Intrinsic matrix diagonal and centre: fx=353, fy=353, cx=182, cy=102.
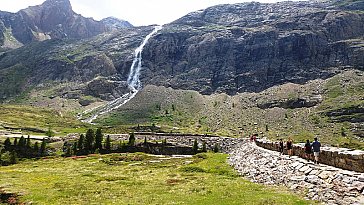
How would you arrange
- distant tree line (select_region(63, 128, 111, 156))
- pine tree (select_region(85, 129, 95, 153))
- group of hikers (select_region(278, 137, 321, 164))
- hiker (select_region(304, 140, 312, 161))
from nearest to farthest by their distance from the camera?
group of hikers (select_region(278, 137, 321, 164))
hiker (select_region(304, 140, 312, 161))
distant tree line (select_region(63, 128, 111, 156))
pine tree (select_region(85, 129, 95, 153))

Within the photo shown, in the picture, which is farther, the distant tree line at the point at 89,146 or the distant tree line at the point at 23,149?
the distant tree line at the point at 89,146

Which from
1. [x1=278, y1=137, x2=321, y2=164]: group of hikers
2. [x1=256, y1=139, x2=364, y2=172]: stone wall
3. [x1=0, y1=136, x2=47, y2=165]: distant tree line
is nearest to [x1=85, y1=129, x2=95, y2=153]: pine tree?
[x1=0, y1=136, x2=47, y2=165]: distant tree line

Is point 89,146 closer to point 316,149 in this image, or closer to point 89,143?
point 89,143

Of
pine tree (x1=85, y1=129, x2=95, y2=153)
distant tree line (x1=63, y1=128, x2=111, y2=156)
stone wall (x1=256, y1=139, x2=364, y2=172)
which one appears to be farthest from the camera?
pine tree (x1=85, y1=129, x2=95, y2=153)

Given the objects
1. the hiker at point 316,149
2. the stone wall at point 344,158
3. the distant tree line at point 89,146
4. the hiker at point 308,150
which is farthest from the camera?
the distant tree line at point 89,146

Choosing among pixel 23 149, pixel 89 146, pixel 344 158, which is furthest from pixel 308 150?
pixel 23 149

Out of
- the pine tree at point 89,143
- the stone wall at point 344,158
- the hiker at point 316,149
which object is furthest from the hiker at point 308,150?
the pine tree at point 89,143

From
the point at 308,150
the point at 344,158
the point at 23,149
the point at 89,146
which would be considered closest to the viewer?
the point at 344,158

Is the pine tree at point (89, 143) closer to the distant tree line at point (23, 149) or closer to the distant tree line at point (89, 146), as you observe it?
the distant tree line at point (89, 146)

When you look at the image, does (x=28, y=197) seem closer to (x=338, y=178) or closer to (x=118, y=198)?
(x=118, y=198)

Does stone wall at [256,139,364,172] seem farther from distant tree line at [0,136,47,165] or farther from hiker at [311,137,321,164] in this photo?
distant tree line at [0,136,47,165]

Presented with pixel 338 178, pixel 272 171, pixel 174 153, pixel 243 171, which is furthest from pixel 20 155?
pixel 338 178

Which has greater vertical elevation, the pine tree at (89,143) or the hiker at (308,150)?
the hiker at (308,150)

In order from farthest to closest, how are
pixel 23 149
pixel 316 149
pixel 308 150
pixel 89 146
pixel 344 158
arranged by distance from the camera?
pixel 89 146, pixel 23 149, pixel 308 150, pixel 316 149, pixel 344 158
